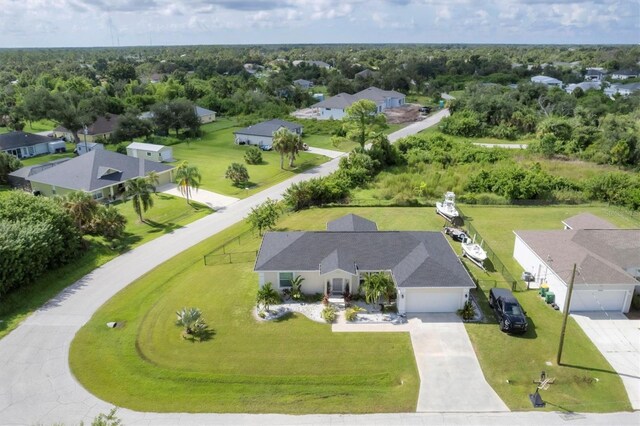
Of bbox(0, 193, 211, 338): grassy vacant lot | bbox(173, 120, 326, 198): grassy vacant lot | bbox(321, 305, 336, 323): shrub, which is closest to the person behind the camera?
bbox(321, 305, 336, 323): shrub

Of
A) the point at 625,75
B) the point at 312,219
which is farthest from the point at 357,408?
the point at 625,75

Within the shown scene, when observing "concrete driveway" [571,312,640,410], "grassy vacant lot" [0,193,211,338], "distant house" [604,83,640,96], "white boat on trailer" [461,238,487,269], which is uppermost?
"distant house" [604,83,640,96]

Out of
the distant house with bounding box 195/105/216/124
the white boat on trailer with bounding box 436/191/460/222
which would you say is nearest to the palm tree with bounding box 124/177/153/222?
the white boat on trailer with bounding box 436/191/460/222

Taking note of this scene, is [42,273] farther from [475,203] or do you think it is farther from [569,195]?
[569,195]

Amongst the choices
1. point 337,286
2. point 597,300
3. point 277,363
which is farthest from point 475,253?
point 277,363

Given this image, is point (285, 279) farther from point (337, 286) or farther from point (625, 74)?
point (625, 74)

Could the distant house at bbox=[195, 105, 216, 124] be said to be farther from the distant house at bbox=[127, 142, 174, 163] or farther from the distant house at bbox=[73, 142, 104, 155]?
the distant house at bbox=[127, 142, 174, 163]
